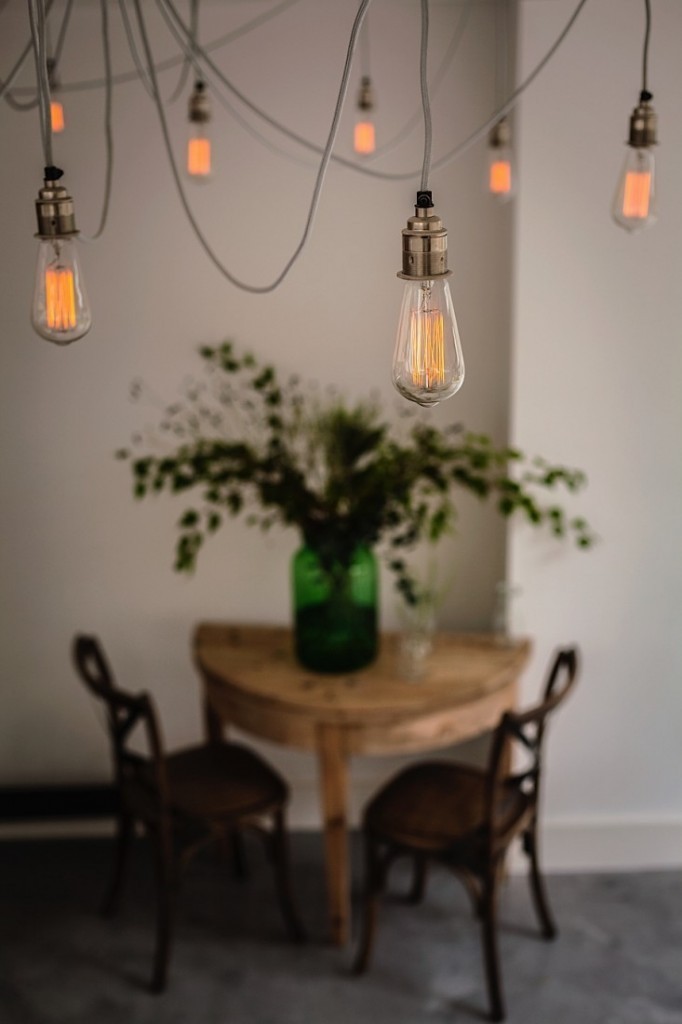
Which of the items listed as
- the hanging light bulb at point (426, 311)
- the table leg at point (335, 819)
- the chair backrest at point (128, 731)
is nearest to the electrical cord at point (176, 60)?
the chair backrest at point (128, 731)

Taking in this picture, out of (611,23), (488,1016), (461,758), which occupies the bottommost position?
(488,1016)

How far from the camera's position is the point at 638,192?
2.45 metres

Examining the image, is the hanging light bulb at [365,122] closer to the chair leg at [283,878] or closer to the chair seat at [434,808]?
the chair seat at [434,808]

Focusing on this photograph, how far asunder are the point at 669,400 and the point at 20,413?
2021 mm

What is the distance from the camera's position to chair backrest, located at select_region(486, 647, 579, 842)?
121 inches

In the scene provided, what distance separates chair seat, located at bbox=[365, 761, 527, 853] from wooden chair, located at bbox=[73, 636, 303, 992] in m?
0.33

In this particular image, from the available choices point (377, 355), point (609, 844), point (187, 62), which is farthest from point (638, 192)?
point (609, 844)

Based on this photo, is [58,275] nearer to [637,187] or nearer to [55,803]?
[637,187]

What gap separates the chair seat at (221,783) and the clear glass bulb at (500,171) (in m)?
1.83

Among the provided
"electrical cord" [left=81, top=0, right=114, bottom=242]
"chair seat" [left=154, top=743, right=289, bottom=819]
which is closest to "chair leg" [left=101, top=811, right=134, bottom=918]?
"chair seat" [left=154, top=743, right=289, bottom=819]

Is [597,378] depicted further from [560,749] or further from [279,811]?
[279,811]

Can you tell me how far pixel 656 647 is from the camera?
379 cm

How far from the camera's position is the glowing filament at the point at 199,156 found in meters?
2.99

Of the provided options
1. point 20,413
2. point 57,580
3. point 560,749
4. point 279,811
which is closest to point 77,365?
point 20,413
